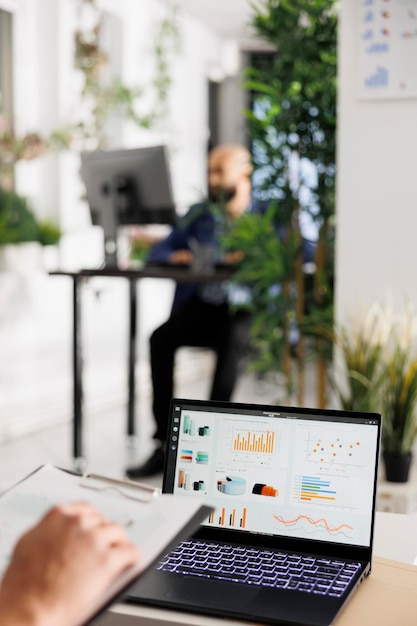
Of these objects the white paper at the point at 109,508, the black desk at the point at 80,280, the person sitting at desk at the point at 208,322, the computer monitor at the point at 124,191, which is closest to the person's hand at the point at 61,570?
the white paper at the point at 109,508

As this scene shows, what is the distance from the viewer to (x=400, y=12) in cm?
300

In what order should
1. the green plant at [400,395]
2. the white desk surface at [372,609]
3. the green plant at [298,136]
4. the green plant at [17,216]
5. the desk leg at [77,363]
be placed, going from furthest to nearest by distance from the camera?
the green plant at [17,216] → the desk leg at [77,363] → the green plant at [298,136] → the green plant at [400,395] → the white desk surface at [372,609]

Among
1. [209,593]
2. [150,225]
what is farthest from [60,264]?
[209,593]

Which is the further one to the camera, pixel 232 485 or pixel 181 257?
pixel 181 257

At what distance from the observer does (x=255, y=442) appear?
1.32m

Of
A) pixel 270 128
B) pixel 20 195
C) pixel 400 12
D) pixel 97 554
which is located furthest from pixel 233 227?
pixel 97 554

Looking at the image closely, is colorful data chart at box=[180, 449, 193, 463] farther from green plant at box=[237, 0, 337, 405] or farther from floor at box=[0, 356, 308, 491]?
floor at box=[0, 356, 308, 491]

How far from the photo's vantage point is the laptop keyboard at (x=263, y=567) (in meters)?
1.15

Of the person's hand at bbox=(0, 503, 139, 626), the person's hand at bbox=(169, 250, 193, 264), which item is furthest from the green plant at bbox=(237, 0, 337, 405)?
the person's hand at bbox=(0, 503, 139, 626)

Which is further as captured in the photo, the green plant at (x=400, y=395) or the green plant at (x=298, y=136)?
the green plant at (x=298, y=136)

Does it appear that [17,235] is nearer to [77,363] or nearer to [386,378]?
[77,363]

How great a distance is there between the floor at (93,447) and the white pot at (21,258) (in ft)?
3.05

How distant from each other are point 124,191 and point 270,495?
9.66 ft

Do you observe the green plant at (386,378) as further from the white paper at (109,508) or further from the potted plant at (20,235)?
the potted plant at (20,235)
